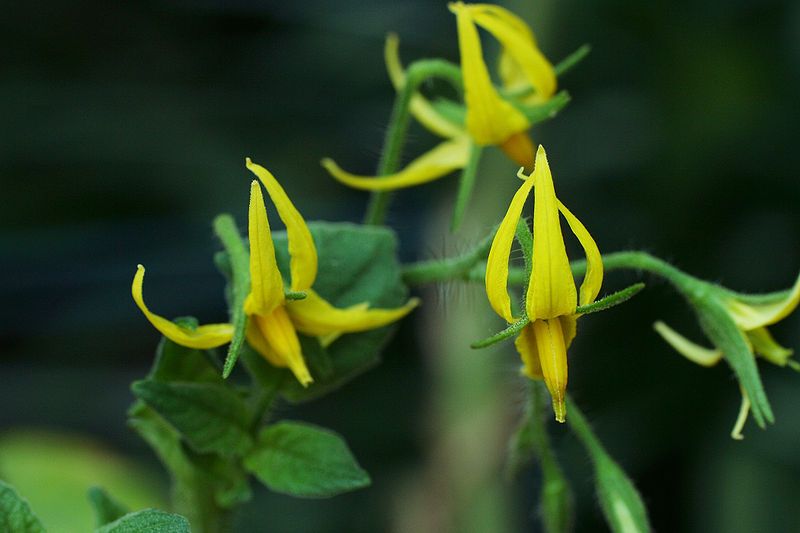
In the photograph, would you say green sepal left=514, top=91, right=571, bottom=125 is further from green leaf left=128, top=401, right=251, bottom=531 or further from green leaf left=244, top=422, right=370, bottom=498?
green leaf left=128, top=401, right=251, bottom=531

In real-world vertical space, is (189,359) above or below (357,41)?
below

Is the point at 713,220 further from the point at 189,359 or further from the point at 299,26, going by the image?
the point at 189,359

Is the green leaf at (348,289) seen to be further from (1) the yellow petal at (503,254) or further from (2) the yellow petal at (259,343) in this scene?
(1) the yellow petal at (503,254)

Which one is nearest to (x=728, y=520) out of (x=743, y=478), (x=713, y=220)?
(x=743, y=478)

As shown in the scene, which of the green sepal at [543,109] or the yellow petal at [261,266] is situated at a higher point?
the green sepal at [543,109]

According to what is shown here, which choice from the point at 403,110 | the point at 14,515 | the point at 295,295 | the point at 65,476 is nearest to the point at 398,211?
the point at 65,476

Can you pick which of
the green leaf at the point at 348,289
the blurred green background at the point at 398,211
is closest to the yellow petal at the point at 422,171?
the green leaf at the point at 348,289

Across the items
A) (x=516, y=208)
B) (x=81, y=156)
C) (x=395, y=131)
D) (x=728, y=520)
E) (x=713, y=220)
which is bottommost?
(x=728, y=520)
